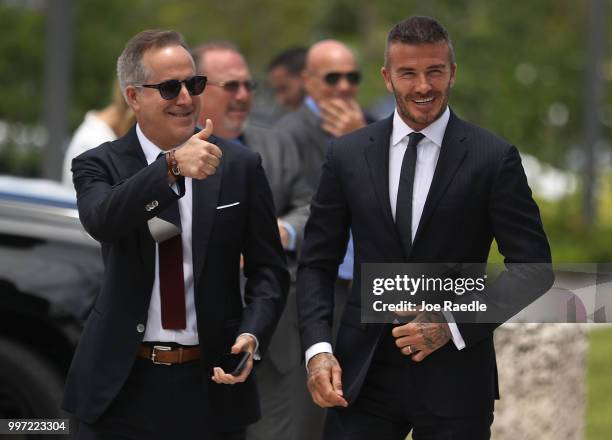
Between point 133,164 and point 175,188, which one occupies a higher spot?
point 133,164

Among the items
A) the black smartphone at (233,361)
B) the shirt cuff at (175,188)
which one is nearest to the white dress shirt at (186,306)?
the black smartphone at (233,361)

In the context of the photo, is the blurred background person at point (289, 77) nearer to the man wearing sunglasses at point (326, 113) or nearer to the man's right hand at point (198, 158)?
the man wearing sunglasses at point (326, 113)

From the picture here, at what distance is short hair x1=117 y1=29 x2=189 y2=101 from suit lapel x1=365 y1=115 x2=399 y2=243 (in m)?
0.67

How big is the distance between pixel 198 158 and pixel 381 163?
27.2 inches

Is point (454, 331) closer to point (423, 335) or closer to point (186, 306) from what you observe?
point (423, 335)

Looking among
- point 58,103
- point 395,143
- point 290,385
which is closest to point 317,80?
point 290,385

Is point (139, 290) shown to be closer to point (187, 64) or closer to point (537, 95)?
point (187, 64)

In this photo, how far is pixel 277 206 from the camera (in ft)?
20.0

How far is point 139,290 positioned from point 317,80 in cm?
285

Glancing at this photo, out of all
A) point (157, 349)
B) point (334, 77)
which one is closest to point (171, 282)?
point (157, 349)

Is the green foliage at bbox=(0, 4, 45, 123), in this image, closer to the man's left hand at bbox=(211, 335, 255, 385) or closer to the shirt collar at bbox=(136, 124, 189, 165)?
the shirt collar at bbox=(136, 124, 189, 165)

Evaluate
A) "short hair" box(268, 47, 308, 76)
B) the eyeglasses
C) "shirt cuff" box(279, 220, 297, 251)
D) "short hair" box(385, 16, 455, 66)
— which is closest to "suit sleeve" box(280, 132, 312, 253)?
"shirt cuff" box(279, 220, 297, 251)

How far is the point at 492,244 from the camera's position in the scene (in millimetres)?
4324

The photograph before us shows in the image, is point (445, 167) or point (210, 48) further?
point (210, 48)
